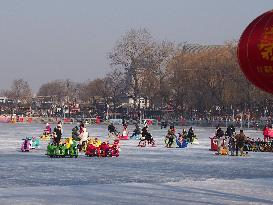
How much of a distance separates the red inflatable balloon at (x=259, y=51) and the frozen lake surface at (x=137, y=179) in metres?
5.15

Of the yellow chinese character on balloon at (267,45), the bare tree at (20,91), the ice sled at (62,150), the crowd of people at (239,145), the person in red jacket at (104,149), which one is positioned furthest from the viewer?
the bare tree at (20,91)

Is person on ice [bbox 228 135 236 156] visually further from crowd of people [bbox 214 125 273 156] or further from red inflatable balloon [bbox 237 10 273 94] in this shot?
red inflatable balloon [bbox 237 10 273 94]

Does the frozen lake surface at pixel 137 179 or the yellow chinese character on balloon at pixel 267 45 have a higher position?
the yellow chinese character on balloon at pixel 267 45

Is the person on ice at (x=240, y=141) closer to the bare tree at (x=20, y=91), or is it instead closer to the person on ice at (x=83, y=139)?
the person on ice at (x=83, y=139)

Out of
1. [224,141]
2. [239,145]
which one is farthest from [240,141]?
[224,141]

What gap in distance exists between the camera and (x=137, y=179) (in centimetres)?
1902

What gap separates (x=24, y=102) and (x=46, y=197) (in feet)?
506

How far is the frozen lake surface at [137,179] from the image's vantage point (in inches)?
591

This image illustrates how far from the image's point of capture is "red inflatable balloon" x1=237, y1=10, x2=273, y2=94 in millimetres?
9539

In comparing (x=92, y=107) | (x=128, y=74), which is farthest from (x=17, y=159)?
(x=92, y=107)

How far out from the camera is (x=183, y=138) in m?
36.0

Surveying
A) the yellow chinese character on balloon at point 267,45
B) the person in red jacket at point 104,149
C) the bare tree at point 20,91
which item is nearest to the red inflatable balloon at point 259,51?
the yellow chinese character on balloon at point 267,45

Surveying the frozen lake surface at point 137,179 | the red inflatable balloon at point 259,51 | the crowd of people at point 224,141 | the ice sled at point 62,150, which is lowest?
the frozen lake surface at point 137,179

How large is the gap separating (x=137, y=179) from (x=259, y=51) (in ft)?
32.5
